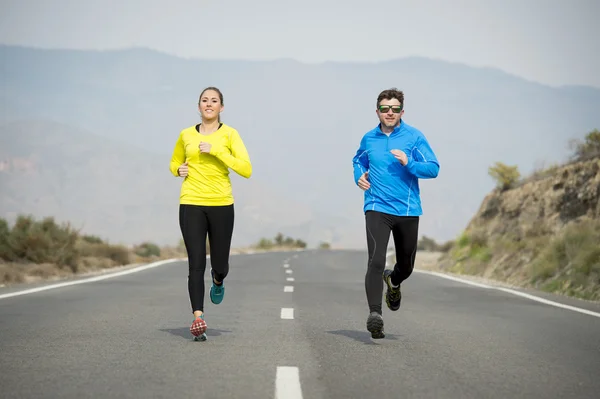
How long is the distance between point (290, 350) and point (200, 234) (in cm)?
152

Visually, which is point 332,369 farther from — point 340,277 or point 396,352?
point 340,277

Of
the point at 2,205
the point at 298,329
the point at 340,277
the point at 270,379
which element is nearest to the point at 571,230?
the point at 340,277

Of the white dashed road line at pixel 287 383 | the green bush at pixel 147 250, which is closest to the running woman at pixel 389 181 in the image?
the white dashed road line at pixel 287 383

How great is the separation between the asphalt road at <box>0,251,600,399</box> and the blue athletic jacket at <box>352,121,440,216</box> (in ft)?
4.38

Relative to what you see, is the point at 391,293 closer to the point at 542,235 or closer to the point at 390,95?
the point at 390,95

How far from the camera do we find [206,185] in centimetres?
942

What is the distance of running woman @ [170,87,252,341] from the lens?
939cm

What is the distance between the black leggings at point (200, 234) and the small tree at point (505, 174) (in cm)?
2320

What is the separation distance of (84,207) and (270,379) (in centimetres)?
14051

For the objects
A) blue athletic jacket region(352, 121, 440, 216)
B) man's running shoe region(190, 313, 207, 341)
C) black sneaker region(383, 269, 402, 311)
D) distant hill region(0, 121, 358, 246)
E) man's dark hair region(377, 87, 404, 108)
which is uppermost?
→ man's dark hair region(377, 87, 404, 108)

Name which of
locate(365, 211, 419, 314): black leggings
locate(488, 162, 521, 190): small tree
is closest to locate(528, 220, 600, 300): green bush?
locate(365, 211, 419, 314): black leggings

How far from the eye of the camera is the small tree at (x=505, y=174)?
31.7 meters

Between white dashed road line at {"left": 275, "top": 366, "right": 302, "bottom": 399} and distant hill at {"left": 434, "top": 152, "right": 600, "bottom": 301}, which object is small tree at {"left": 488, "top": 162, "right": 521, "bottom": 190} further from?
white dashed road line at {"left": 275, "top": 366, "right": 302, "bottom": 399}

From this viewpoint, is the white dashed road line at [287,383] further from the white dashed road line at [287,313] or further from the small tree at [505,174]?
the small tree at [505,174]
